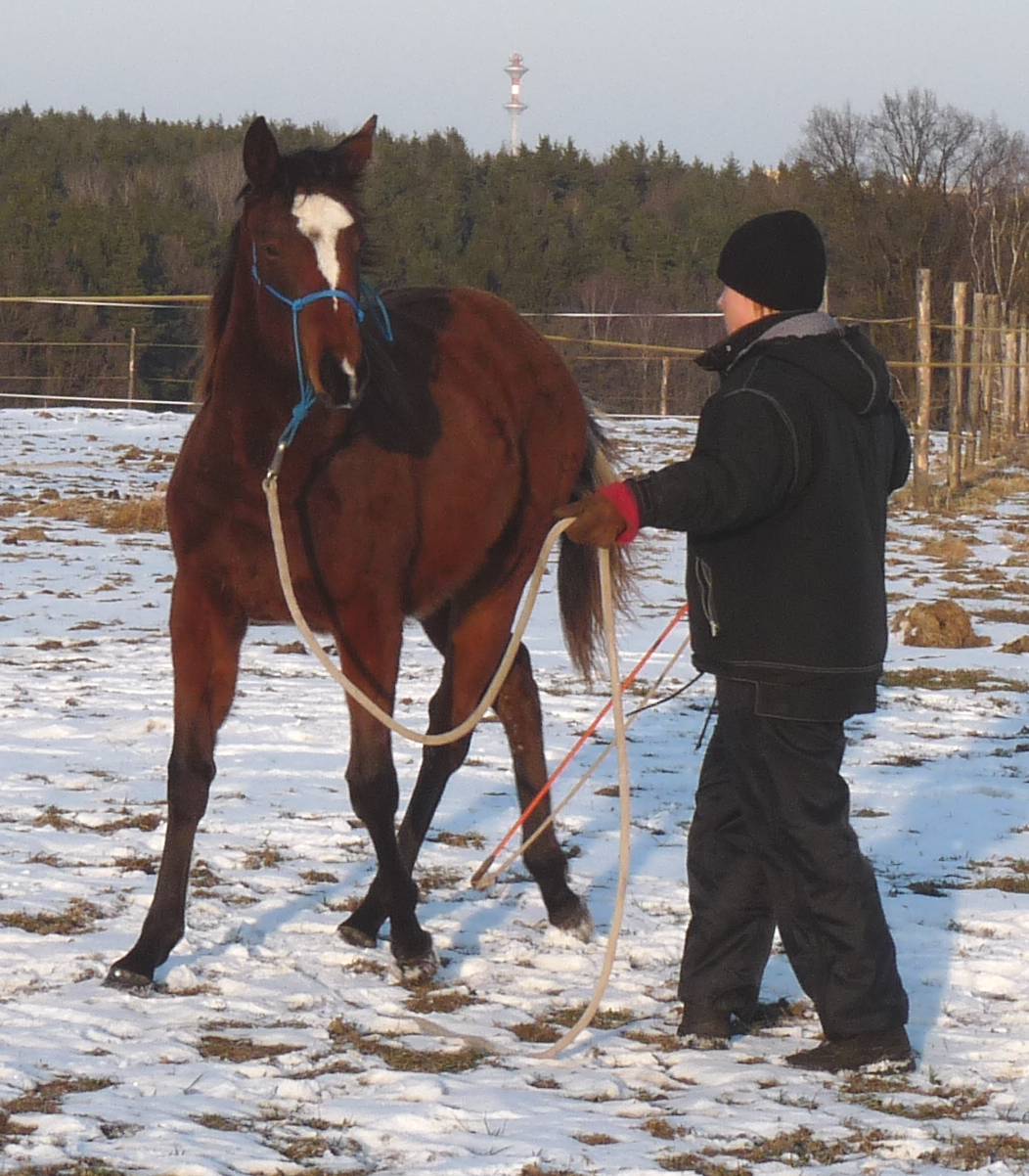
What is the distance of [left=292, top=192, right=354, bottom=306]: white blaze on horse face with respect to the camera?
387 centimetres

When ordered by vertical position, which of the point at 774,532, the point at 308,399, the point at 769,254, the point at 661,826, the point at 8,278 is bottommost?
the point at 661,826

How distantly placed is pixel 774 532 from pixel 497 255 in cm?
4273

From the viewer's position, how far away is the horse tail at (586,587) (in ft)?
17.5

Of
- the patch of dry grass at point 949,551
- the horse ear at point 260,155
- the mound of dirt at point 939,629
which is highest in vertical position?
the horse ear at point 260,155

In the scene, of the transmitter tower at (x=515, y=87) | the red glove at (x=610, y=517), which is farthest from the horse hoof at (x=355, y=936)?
the transmitter tower at (x=515, y=87)

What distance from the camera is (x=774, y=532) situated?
10.8ft

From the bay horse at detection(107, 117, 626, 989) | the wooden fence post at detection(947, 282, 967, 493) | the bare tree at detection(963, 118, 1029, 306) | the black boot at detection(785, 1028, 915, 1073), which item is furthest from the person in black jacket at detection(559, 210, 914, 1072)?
the bare tree at detection(963, 118, 1029, 306)

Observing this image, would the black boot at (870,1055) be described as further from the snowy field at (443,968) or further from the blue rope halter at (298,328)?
the blue rope halter at (298,328)

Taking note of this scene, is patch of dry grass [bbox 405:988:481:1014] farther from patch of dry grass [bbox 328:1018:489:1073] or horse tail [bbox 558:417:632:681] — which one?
horse tail [bbox 558:417:632:681]

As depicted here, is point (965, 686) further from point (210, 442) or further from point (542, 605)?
point (210, 442)

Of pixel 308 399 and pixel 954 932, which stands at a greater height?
pixel 308 399

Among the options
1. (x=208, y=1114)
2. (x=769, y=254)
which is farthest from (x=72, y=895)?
(x=769, y=254)

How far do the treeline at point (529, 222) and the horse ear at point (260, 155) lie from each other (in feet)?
85.1

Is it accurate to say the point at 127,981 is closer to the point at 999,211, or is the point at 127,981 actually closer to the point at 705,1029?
the point at 705,1029
